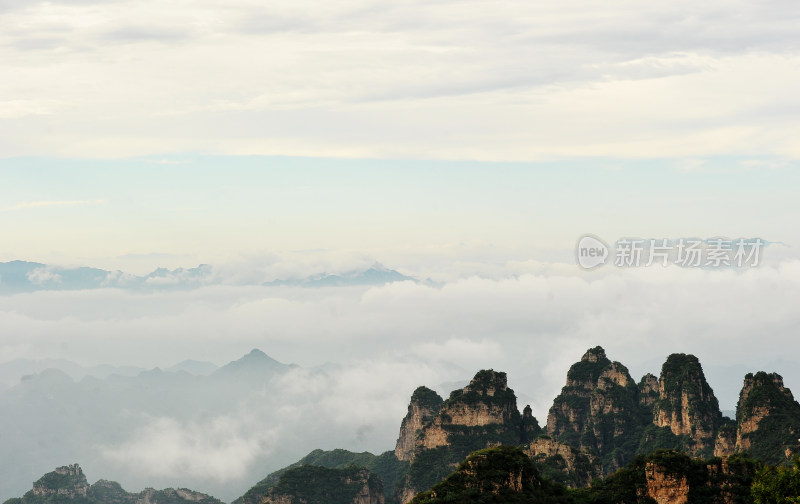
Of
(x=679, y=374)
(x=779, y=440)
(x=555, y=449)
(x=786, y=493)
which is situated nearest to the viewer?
(x=786, y=493)

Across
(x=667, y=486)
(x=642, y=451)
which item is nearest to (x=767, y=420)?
(x=642, y=451)

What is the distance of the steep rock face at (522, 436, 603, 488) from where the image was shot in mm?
159250

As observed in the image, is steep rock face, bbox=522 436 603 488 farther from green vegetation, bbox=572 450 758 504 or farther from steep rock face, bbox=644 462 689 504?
steep rock face, bbox=644 462 689 504

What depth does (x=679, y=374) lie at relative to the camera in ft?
620

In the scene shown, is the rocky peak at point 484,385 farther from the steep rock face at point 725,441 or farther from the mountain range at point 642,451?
the steep rock face at point 725,441

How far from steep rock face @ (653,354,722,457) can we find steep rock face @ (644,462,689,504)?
59.3 metres

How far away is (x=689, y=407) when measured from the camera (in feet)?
604

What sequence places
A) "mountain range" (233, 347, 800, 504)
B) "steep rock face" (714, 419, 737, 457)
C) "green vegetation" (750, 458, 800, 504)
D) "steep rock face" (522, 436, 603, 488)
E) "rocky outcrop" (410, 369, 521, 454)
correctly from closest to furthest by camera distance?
1. "green vegetation" (750, 458, 800, 504)
2. "mountain range" (233, 347, 800, 504)
3. "steep rock face" (522, 436, 603, 488)
4. "steep rock face" (714, 419, 737, 457)
5. "rocky outcrop" (410, 369, 521, 454)

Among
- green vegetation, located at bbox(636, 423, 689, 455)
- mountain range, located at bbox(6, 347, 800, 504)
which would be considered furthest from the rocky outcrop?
green vegetation, located at bbox(636, 423, 689, 455)

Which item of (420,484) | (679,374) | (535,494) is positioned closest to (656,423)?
(679,374)

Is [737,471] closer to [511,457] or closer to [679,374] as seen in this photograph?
[511,457]

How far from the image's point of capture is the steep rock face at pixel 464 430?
194 metres

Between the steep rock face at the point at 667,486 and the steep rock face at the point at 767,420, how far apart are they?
3275cm

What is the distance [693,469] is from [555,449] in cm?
4541
